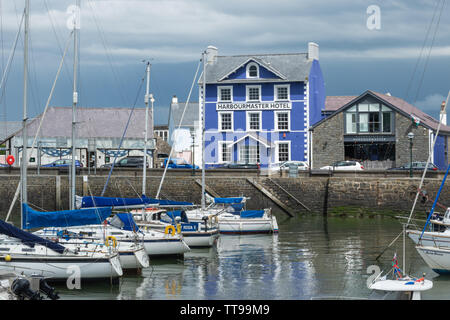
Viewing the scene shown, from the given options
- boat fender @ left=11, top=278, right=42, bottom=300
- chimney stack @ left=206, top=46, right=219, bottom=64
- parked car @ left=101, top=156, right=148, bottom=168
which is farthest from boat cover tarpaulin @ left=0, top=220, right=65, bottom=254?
chimney stack @ left=206, top=46, right=219, bottom=64

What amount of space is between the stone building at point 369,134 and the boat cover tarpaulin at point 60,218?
33.5 meters

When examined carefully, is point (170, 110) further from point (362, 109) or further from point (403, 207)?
point (403, 207)

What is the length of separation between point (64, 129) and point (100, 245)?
42614mm

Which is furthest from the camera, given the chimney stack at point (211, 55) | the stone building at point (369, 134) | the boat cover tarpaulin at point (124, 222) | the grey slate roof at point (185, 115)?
the grey slate roof at point (185, 115)

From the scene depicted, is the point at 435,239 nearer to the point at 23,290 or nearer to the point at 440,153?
the point at 23,290

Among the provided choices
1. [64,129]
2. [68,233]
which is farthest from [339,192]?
[64,129]

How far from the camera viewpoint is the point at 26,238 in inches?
865

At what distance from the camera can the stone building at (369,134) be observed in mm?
55094

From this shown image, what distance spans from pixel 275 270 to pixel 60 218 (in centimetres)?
806

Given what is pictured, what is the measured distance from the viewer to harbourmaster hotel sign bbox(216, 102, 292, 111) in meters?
59.0

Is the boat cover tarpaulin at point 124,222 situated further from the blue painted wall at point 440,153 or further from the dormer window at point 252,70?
the dormer window at point 252,70

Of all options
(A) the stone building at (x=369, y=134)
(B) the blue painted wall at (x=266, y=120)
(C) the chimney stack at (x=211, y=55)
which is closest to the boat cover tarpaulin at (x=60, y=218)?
(B) the blue painted wall at (x=266, y=120)

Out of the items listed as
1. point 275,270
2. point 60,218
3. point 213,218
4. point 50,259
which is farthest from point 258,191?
point 50,259

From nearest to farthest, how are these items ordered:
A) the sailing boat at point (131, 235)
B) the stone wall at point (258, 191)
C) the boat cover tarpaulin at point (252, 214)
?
the sailing boat at point (131, 235)
the boat cover tarpaulin at point (252, 214)
the stone wall at point (258, 191)
